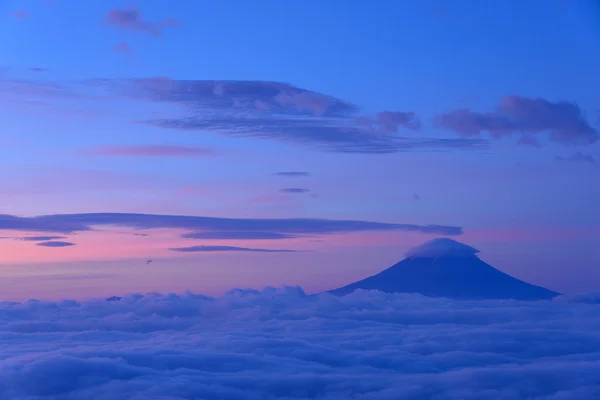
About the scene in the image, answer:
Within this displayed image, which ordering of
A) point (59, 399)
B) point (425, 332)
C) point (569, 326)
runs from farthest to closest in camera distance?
point (569, 326) → point (425, 332) → point (59, 399)

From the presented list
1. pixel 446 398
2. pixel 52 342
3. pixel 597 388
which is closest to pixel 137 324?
pixel 52 342

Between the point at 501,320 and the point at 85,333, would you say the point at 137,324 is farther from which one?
the point at 501,320

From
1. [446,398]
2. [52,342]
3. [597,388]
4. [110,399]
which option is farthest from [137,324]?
[597,388]

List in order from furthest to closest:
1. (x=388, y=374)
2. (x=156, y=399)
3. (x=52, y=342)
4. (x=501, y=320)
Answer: (x=501, y=320)
(x=52, y=342)
(x=388, y=374)
(x=156, y=399)

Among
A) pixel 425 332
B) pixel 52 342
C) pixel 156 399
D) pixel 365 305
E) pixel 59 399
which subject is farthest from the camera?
pixel 365 305

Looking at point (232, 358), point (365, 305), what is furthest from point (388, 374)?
point (365, 305)

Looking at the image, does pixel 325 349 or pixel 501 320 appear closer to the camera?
pixel 325 349

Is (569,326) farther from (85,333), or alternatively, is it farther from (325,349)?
(85,333)

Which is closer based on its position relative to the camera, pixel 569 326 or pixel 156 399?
pixel 156 399

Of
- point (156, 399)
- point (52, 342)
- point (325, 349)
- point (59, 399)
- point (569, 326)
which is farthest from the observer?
point (569, 326)
